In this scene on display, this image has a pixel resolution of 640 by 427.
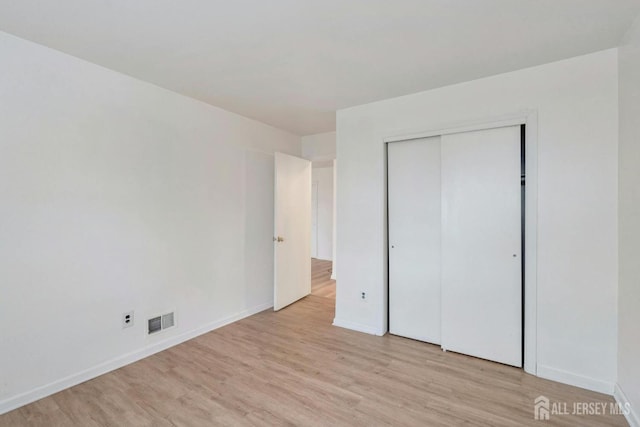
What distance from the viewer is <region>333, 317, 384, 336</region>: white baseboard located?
318 centimetres

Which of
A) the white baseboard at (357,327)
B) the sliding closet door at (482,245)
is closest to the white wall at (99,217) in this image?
the white baseboard at (357,327)

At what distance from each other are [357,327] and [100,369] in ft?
7.76

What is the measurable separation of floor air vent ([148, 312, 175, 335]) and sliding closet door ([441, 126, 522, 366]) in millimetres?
2647

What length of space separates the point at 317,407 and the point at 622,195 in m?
2.53

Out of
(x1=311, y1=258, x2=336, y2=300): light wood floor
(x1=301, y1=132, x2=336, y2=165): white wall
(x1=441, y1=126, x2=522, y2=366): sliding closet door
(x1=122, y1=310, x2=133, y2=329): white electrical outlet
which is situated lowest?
(x1=311, y1=258, x2=336, y2=300): light wood floor

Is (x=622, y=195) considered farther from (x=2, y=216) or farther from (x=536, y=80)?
(x=2, y=216)

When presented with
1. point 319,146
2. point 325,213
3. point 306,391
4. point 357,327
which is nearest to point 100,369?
point 306,391

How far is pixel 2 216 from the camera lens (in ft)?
6.33

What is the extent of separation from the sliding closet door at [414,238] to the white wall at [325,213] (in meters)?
4.43

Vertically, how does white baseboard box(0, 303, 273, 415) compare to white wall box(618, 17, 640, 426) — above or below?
below

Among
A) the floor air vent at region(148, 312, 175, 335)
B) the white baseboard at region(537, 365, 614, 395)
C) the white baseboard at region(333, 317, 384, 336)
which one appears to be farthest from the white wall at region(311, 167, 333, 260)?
the white baseboard at region(537, 365, 614, 395)

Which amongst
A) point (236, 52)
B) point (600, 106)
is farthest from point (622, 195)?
point (236, 52)

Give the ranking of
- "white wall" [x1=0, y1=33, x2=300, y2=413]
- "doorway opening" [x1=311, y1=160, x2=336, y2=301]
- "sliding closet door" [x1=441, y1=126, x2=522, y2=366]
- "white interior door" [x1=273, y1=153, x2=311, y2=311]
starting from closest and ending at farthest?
"white wall" [x1=0, y1=33, x2=300, y2=413]
"sliding closet door" [x1=441, y1=126, x2=522, y2=366]
"white interior door" [x1=273, y1=153, x2=311, y2=311]
"doorway opening" [x1=311, y1=160, x2=336, y2=301]

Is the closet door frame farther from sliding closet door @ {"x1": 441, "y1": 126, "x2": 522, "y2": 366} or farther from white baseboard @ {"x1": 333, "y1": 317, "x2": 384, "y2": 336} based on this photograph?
white baseboard @ {"x1": 333, "y1": 317, "x2": 384, "y2": 336}
